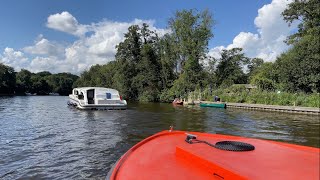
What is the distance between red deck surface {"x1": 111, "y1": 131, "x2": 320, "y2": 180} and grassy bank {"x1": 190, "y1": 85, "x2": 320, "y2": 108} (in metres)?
29.7

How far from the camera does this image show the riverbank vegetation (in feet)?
122

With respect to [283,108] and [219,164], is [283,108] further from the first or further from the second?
[219,164]

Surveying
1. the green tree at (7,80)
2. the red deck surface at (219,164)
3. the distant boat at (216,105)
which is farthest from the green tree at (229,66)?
the green tree at (7,80)

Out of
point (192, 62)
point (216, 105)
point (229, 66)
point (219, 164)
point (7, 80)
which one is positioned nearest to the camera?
point (219, 164)

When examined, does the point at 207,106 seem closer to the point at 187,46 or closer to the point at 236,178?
the point at 187,46

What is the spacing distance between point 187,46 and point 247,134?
128 ft

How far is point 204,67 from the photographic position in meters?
54.8

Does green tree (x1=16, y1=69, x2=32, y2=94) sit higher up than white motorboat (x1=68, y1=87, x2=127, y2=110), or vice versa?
green tree (x1=16, y1=69, x2=32, y2=94)

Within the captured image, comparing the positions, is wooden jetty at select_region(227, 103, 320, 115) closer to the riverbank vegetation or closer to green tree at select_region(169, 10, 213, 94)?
the riverbank vegetation

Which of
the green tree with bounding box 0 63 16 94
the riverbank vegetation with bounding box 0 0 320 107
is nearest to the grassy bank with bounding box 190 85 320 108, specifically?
the riverbank vegetation with bounding box 0 0 320 107

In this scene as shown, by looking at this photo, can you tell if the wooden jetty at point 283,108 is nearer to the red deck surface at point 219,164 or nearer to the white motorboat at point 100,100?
the white motorboat at point 100,100

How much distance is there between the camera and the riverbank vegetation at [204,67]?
122 feet

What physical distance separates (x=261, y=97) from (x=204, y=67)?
61.0ft

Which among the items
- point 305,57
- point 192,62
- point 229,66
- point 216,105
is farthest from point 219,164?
point 229,66
